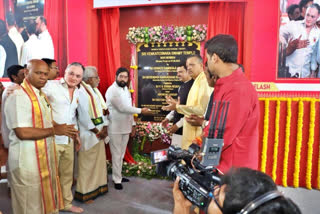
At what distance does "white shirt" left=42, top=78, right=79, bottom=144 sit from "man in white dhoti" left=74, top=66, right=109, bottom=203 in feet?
0.74

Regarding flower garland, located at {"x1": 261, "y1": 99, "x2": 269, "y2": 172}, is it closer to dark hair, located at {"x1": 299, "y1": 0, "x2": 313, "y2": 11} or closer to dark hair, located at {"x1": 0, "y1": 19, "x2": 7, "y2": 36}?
dark hair, located at {"x1": 299, "y1": 0, "x2": 313, "y2": 11}

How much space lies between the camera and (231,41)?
1.52 m

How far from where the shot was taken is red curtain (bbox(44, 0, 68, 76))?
4676 mm

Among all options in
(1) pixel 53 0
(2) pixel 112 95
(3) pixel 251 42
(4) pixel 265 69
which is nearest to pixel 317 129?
(4) pixel 265 69

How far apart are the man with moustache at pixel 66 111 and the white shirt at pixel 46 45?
91.2 inches

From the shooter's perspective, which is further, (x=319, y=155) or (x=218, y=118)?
(x=319, y=155)

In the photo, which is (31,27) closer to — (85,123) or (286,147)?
(85,123)

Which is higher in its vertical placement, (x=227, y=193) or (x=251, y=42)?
(x=251, y=42)

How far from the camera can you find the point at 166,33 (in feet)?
14.1

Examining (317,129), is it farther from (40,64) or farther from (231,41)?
(40,64)

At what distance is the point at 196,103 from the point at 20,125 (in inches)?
70.2

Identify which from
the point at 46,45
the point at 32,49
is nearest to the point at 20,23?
the point at 32,49

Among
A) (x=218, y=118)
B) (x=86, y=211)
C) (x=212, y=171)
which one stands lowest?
(x=86, y=211)

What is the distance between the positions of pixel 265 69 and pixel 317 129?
113 cm
